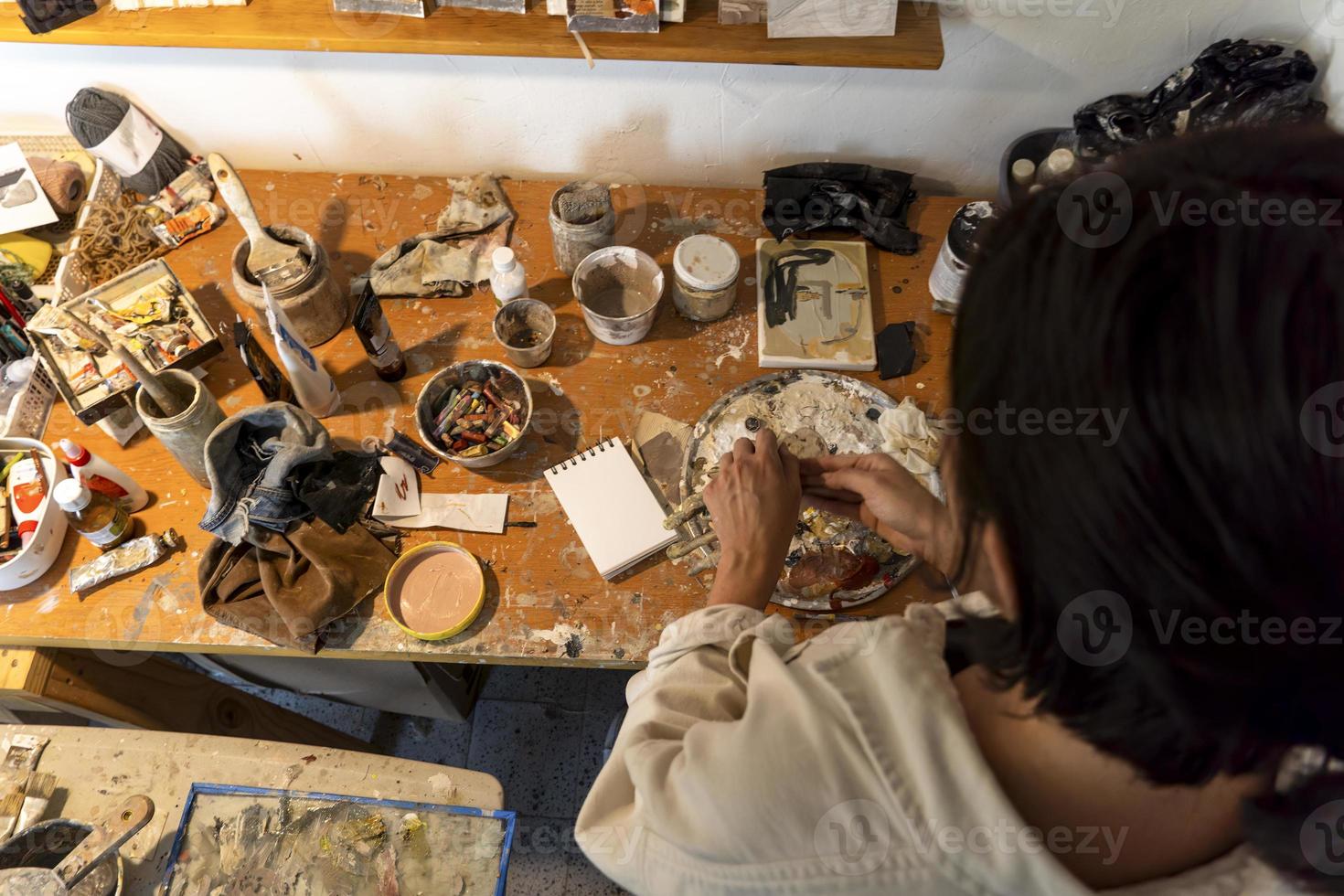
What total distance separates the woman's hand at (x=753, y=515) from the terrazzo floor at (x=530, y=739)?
1037 mm

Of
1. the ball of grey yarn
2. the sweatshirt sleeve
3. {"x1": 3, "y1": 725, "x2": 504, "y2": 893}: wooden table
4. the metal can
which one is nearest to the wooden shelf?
the ball of grey yarn

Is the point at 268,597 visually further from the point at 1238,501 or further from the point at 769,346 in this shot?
the point at 1238,501

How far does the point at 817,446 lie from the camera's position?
1.24 m

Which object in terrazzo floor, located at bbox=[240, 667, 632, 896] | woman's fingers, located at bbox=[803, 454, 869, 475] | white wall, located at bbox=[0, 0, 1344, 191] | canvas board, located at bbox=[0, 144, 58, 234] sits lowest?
terrazzo floor, located at bbox=[240, 667, 632, 896]

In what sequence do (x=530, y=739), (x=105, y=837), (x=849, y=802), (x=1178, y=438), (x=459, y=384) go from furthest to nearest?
(x=530, y=739) → (x=459, y=384) → (x=105, y=837) → (x=849, y=802) → (x=1178, y=438)

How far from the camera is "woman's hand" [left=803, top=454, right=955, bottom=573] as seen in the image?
106 centimetres

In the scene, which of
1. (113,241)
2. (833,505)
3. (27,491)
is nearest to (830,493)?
(833,505)

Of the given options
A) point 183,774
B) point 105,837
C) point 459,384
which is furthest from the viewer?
point 459,384

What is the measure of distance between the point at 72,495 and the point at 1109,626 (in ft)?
4.39

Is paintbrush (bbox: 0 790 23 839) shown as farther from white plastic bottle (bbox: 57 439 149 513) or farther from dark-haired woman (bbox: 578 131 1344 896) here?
dark-haired woman (bbox: 578 131 1344 896)

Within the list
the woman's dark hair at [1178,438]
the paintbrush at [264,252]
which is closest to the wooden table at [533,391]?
the paintbrush at [264,252]

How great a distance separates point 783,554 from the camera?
1053 millimetres

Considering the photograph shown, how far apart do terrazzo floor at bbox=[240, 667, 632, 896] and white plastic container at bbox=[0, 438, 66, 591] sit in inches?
35.0

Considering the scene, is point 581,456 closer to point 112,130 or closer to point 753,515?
point 753,515
